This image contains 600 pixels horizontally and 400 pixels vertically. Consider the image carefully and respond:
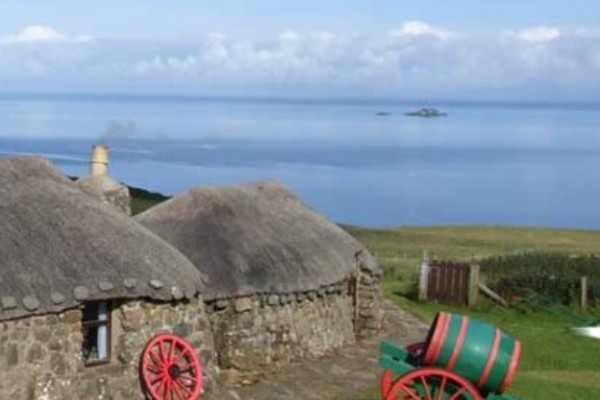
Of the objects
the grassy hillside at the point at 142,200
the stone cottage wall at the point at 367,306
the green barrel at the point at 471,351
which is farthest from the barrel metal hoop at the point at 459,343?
the grassy hillside at the point at 142,200

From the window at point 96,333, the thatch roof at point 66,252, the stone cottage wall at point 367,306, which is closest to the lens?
the thatch roof at point 66,252

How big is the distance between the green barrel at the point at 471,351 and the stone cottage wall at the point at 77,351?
16.7 feet

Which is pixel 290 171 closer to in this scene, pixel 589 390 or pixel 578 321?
pixel 578 321

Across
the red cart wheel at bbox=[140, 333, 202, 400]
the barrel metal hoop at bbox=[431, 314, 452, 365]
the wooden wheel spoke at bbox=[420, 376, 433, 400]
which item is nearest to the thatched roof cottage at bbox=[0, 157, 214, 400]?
the red cart wheel at bbox=[140, 333, 202, 400]

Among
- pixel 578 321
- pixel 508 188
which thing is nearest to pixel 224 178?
pixel 508 188

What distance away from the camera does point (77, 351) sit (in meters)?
18.2

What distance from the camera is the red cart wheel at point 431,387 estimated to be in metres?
16.0

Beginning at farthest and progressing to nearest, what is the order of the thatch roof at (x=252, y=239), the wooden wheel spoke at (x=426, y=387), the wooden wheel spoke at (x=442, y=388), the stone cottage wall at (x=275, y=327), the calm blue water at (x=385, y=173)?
1. the calm blue water at (x=385, y=173)
2. the thatch roof at (x=252, y=239)
3. the stone cottage wall at (x=275, y=327)
4. the wooden wheel spoke at (x=426, y=387)
5. the wooden wheel spoke at (x=442, y=388)

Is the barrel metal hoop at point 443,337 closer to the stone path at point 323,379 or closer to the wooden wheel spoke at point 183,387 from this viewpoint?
the stone path at point 323,379

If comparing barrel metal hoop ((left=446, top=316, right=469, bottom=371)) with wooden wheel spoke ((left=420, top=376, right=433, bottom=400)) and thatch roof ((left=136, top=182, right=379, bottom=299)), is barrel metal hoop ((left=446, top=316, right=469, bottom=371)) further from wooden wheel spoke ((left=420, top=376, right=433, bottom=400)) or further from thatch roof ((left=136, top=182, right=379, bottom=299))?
thatch roof ((left=136, top=182, right=379, bottom=299))

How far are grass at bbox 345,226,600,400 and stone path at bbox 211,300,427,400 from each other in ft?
2.56

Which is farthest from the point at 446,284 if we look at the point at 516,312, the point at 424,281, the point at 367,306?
the point at 367,306

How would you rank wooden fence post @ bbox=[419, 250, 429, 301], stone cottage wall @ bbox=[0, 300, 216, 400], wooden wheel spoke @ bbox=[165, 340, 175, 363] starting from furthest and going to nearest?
wooden fence post @ bbox=[419, 250, 429, 301] → wooden wheel spoke @ bbox=[165, 340, 175, 363] → stone cottage wall @ bbox=[0, 300, 216, 400]

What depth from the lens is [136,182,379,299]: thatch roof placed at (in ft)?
73.8
